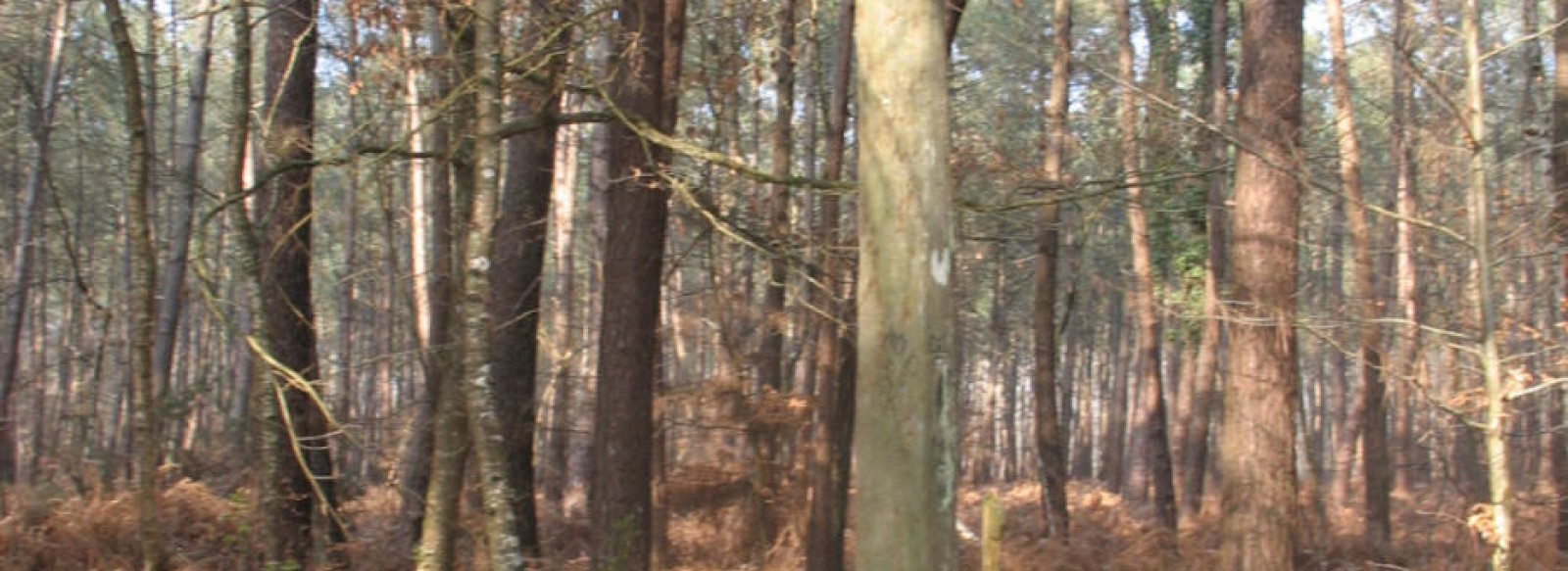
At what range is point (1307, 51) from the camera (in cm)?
3625

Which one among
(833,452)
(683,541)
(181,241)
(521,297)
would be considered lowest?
(683,541)

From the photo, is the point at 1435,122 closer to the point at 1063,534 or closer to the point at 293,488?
the point at 1063,534

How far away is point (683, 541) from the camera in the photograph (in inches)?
516

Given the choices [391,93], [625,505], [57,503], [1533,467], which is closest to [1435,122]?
[625,505]

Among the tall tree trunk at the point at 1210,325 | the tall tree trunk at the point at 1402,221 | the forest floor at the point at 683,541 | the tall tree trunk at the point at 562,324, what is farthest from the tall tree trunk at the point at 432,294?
the tall tree trunk at the point at 1210,325

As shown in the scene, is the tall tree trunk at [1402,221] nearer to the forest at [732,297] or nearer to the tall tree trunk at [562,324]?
the forest at [732,297]

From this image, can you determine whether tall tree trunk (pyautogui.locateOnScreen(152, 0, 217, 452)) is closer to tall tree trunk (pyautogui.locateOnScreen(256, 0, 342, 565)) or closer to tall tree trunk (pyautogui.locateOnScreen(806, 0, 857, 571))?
tall tree trunk (pyautogui.locateOnScreen(256, 0, 342, 565))

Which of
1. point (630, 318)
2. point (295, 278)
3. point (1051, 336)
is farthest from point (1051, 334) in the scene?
point (295, 278)

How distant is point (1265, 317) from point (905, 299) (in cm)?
529

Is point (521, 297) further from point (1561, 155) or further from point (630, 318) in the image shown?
point (1561, 155)

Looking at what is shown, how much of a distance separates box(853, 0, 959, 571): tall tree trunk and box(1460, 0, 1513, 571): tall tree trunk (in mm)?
5155

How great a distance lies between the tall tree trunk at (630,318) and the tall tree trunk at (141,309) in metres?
2.86

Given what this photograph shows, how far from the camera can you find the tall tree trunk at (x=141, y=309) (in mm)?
7922

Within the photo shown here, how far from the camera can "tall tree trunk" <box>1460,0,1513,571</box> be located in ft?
28.3
